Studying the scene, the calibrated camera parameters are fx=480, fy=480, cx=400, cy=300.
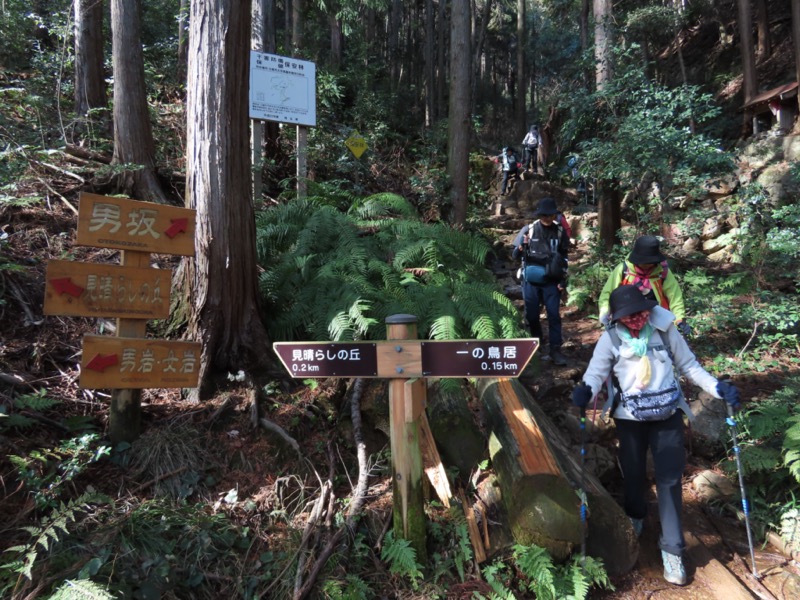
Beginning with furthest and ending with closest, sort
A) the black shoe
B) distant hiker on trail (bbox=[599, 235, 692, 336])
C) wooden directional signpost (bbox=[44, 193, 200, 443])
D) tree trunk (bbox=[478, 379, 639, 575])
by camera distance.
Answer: the black shoe, distant hiker on trail (bbox=[599, 235, 692, 336]), wooden directional signpost (bbox=[44, 193, 200, 443]), tree trunk (bbox=[478, 379, 639, 575])

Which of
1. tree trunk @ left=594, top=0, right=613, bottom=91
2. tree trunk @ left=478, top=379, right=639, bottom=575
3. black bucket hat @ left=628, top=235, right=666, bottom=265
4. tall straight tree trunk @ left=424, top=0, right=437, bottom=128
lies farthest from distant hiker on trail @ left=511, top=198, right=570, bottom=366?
tall straight tree trunk @ left=424, top=0, right=437, bottom=128

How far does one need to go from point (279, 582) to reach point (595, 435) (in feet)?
10.8

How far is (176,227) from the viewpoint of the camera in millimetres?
3740

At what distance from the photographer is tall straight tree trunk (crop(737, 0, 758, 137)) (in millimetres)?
14925

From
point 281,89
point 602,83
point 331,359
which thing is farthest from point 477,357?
point 602,83

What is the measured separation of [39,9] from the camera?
13641 millimetres

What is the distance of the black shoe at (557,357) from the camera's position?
5.96 m

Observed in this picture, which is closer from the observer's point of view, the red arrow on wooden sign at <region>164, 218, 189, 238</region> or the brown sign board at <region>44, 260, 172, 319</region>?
the brown sign board at <region>44, 260, 172, 319</region>

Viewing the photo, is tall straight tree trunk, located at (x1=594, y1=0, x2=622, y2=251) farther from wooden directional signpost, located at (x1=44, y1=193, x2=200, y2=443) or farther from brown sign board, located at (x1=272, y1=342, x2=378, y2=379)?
wooden directional signpost, located at (x1=44, y1=193, x2=200, y2=443)

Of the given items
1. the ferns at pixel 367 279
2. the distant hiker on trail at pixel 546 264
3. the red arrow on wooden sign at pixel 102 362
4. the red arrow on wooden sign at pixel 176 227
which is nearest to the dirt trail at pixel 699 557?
the distant hiker on trail at pixel 546 264

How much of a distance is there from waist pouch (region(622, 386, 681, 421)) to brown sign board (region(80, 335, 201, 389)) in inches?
128

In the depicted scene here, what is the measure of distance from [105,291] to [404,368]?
87.9 inches

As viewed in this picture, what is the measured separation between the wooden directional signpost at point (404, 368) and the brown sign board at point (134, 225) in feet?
4.68

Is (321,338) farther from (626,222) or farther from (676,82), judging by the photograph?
(676,82)
